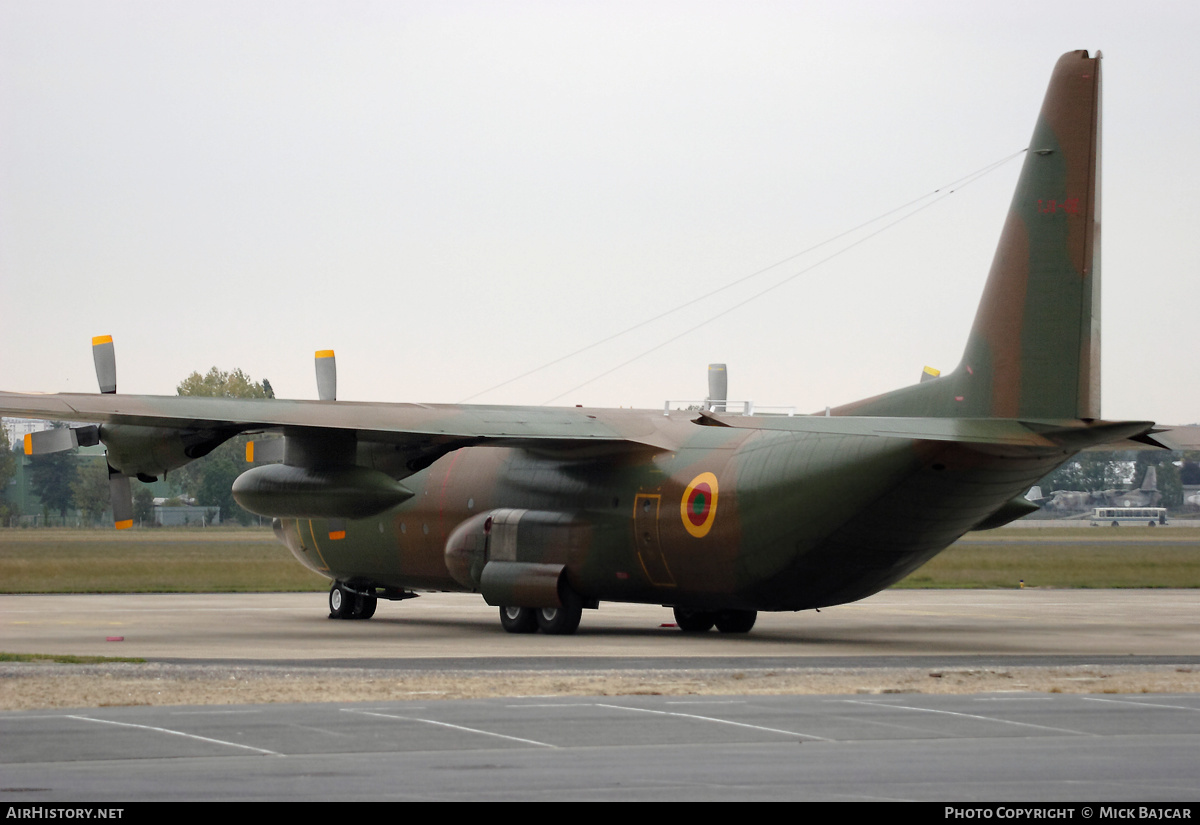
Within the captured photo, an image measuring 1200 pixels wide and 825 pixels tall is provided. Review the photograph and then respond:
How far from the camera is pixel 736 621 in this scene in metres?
26.5

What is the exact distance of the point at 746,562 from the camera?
923 inches

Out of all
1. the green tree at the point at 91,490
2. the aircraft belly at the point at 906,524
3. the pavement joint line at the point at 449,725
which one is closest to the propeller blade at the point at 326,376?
the aircraft belly at the point at 906,524

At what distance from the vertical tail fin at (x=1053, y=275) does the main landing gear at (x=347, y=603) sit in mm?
14395

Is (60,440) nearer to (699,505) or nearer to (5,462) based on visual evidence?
(699,505)

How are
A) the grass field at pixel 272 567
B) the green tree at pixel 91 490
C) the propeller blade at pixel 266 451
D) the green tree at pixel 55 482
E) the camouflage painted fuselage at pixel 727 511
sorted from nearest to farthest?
1. the camouflage painted fuselage at pixel 727 511
2. the propeller blade at pixel 266 451
3. the grass field at pixel 272 567
4. the green tree at pixel 91 490
5. the green tree at pixel 55 482

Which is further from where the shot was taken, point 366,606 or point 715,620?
point 366,606

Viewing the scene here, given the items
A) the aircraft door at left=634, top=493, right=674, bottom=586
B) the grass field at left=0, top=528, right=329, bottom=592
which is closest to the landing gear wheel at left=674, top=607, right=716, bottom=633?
the aircraft door at left=634, top=493, right=674, bottom=586

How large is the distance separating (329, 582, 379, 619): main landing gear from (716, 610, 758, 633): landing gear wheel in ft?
26.3

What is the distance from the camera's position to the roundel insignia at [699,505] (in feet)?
78.0

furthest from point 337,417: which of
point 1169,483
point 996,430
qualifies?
point 1169,483

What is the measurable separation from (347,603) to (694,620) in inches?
314

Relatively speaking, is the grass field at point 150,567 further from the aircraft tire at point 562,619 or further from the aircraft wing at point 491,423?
the aircraft wing at point 491,423
